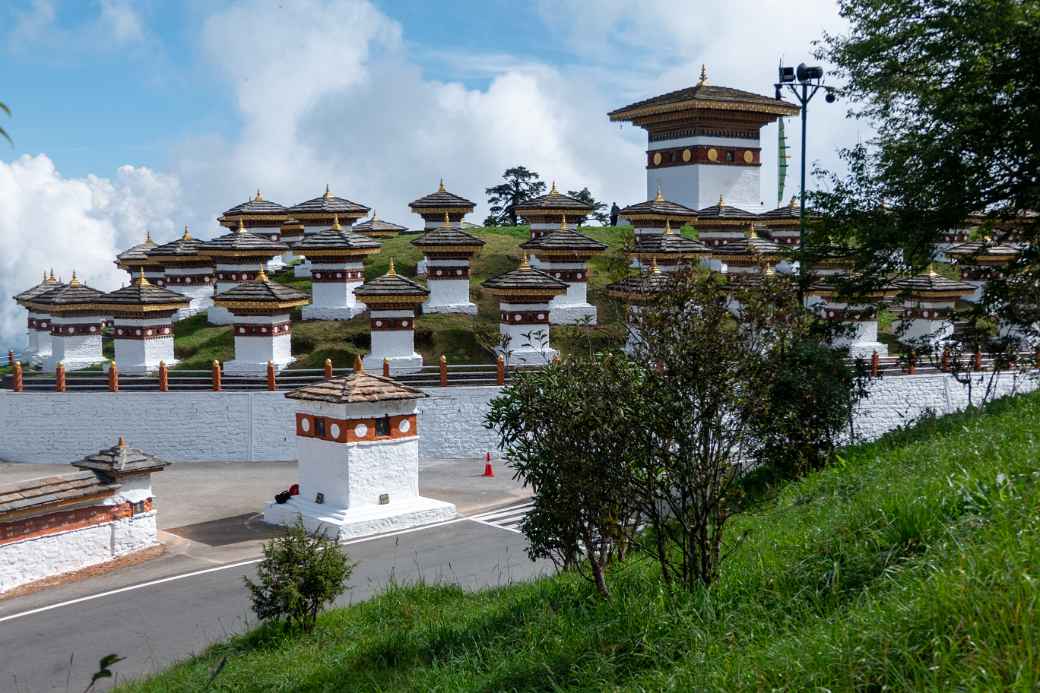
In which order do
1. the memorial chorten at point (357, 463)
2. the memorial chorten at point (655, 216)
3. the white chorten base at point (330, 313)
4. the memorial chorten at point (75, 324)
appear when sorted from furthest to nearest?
the memorial chorten at point (655, 216), the white chorten base at point (330, 313), the memorial chorten at point (75, 324), the memorial chorten at point (357, 463)

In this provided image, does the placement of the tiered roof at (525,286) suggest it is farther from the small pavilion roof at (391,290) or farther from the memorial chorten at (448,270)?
the memorial chorten at (448,270)

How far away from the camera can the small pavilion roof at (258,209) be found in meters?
38.8

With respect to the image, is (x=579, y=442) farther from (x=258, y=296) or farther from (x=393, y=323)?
(x=258, y=296)

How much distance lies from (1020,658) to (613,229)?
38472 millimetres

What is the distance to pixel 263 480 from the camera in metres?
22.9

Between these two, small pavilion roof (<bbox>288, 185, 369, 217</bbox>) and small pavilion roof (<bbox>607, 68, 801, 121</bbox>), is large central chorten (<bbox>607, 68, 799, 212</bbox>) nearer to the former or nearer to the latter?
small pavilion roof (<bbox>607, 68, 801, 121</bbox>)

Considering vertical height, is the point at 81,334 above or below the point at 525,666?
above

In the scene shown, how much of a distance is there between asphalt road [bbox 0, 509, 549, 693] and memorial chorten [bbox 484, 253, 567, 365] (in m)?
10.5

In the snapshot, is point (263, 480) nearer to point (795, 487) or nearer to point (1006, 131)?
point (795, 487)

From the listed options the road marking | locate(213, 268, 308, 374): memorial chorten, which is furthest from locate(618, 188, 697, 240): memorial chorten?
the road marking

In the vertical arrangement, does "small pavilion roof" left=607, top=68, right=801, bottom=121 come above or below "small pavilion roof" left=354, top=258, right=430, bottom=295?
above

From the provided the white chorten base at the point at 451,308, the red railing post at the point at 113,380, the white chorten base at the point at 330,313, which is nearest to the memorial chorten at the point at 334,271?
the white chorten base at the point at 330,313

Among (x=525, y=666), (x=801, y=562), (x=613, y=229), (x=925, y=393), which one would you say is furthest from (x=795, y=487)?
(x=613, y=229)

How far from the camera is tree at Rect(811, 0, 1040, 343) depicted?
47.9ft
